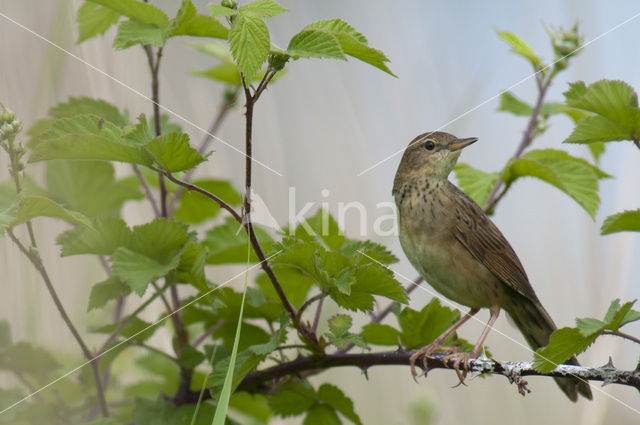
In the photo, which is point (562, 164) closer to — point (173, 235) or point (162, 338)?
point (173, 235)

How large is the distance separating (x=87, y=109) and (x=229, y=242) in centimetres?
54

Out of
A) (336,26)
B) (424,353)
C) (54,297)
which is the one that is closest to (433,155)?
(424,353)

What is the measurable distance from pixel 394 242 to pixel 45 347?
1.28 m

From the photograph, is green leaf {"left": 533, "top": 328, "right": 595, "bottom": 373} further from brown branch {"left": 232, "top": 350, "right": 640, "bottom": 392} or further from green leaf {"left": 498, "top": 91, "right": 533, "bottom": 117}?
green leaf {"left": 498, "top": 91, "right": 533, "bottom": 117}

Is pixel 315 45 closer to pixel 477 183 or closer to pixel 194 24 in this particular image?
pixel 194 24

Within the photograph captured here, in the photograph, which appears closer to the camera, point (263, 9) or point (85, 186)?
Result: point (263, 9)

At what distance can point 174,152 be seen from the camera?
1.35 m

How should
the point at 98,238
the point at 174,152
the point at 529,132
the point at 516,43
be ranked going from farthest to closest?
1. the point at 529,132
2. the point at 516,43
3. the point at 98,238
4. the point at 174,152

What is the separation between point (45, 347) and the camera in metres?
1.86

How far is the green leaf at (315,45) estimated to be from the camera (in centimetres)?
126

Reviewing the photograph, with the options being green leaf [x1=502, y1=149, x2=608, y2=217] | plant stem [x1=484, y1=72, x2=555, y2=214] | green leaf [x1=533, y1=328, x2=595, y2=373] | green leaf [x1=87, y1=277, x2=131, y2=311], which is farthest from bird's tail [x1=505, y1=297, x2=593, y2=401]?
green leaf [x1=87, y1=277, x2=131, y2=311]

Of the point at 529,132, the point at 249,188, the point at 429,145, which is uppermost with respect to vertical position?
the point at 529,132

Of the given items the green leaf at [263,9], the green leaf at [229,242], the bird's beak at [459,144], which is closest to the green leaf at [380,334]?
the green leaf at [229,242]

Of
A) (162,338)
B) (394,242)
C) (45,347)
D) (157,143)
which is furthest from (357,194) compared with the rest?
(157,143)
